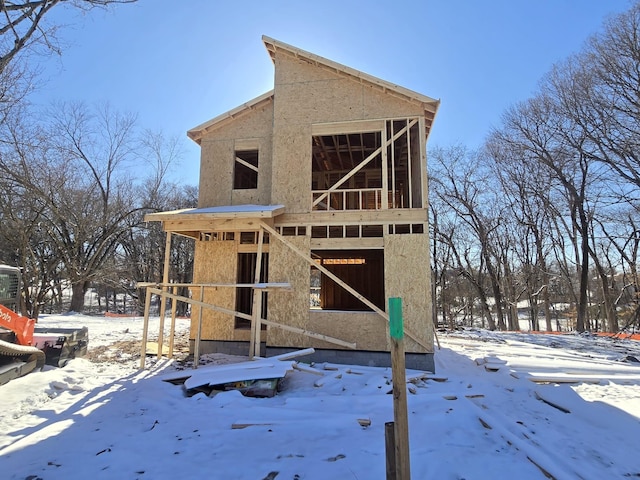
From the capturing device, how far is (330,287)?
55.5ft

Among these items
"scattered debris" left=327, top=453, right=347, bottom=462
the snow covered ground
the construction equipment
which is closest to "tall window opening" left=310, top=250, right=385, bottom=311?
the snow covered ground

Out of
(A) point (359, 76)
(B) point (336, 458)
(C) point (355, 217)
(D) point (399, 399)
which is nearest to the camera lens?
(D) point (399, 399)

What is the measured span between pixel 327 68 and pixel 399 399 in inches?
393

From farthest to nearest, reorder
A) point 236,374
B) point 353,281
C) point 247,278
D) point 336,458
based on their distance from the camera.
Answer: point 353,281 < point 247,278 < point 236,374 < point 336,458

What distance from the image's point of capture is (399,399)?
276 centimetres

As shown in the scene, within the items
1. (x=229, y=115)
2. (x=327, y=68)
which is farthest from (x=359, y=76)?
(x=229, y=115)

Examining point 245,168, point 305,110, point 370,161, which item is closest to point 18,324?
point 245,168

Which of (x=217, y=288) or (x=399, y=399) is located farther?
(x=217, y=288)

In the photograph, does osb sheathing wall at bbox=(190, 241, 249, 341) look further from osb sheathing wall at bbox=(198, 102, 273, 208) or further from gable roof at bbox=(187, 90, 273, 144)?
gable roof at bbox=(187, 90, 273, 144)

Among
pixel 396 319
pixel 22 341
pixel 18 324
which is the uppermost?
pixel 396 319

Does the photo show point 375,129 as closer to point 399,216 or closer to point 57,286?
point 399,216

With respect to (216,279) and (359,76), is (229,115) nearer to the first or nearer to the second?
(359,76)

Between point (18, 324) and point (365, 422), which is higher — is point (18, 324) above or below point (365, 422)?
above

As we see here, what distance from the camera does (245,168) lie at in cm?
1219
